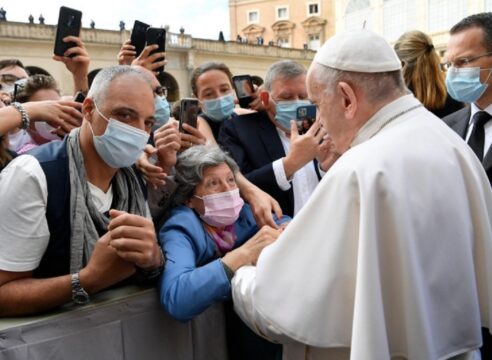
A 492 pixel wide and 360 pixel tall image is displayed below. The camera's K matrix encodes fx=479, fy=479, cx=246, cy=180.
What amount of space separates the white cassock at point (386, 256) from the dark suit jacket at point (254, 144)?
5.01 ft

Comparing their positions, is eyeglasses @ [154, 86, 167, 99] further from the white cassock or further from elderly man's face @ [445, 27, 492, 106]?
elderly man's face @ [445, 27, 492, 106]

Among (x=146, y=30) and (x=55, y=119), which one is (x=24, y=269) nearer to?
(x=55, y=119)

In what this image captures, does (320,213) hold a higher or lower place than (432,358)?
higher

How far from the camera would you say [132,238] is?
69.8 inches

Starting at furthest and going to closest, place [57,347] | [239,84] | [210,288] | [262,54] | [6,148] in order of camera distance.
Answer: [262,54] < [239,84] < [6,148] < [210,288] < [57,347]

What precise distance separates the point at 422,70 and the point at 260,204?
2.02 metres

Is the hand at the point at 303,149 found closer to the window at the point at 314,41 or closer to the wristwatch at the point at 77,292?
the wristwatch at the point at 77,292

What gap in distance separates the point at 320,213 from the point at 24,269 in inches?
43.7

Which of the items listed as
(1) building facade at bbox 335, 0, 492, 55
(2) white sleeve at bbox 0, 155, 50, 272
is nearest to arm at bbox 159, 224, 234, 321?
(2) white sleeve at bbox 0, 155, 50, 272

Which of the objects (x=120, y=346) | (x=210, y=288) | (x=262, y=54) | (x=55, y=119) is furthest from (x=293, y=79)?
(x=262, y=54)

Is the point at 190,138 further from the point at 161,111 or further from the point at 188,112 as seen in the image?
the point at 161,111

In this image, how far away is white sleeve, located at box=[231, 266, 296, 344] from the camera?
64.8 inches

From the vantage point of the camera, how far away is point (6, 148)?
7.04 ft

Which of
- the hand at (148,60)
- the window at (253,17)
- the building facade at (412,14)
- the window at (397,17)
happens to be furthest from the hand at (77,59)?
the window at (253,17)
